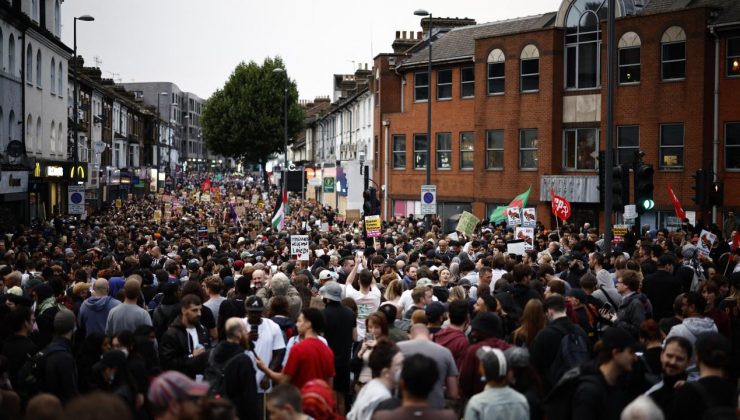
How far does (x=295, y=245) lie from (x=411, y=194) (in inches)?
1057

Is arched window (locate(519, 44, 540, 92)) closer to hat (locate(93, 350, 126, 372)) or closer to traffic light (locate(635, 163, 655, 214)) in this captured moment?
traffic light (locate(635, 163, 655, 214))

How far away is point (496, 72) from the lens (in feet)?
135

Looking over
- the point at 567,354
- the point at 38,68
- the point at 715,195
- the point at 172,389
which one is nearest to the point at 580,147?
the point at 715,195

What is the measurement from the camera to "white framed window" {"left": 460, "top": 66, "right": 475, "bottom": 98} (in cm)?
4281

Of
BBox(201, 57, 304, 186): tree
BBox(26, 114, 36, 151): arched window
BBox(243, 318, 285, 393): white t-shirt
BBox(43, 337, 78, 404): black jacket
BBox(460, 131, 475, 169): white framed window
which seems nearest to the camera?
BBox(43, 337, 78, 404): black jacket

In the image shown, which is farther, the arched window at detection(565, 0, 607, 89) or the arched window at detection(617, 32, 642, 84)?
the arched window at detection(565, 0, 607, 89)

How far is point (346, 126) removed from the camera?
6731 cm

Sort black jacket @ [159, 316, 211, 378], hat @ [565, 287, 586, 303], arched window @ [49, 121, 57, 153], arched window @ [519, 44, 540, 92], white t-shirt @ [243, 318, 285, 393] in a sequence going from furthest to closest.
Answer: arched window @ [49, 121, 57, 153], arched window @ [519, 44, 540, 92], hat @ [565, 287, 586, 303], black jacket @ [159, 316, 211, 378], white t-shirt @ [243, 318, 285, 393]

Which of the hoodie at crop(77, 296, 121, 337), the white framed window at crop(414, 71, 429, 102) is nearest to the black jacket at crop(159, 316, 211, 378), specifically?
the hoodie at crop(77, 296, 121, 337)

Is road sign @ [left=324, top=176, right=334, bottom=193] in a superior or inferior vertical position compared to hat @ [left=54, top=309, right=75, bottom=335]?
superior

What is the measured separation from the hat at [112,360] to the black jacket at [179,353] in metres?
1.53

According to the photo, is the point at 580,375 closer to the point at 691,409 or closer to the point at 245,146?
the point at 691,409

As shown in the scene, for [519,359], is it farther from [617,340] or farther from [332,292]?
[332,292]

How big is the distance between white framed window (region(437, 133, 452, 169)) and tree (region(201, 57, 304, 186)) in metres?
47.3
